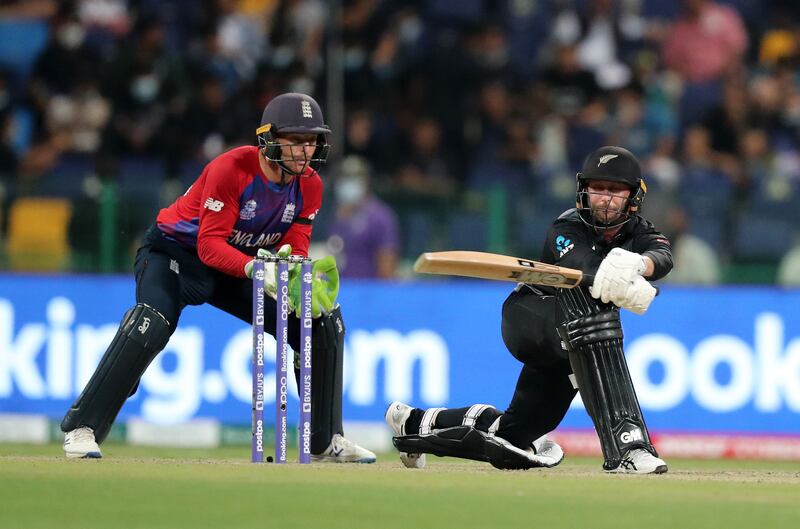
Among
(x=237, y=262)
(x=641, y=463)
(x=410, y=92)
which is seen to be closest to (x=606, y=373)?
(x=641, y=463)

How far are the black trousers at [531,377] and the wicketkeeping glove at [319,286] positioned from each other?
0.88 meters

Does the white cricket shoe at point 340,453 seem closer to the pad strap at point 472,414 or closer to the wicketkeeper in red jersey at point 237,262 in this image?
the wicketkeeper in red jersey at point 237,262

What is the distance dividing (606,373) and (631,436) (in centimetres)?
31

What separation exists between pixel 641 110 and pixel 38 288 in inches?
226

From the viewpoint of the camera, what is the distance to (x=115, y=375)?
7898 millimetres

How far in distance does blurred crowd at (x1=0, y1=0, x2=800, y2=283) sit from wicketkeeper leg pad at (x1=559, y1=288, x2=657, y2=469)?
17.5 feet

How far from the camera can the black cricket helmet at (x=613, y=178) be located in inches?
303

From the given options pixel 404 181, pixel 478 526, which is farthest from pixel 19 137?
pixel 478 526

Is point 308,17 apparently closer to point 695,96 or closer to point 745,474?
point 695,96

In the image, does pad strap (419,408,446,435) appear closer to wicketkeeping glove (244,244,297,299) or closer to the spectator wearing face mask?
wicketkeeping glove (244,244,297,299)

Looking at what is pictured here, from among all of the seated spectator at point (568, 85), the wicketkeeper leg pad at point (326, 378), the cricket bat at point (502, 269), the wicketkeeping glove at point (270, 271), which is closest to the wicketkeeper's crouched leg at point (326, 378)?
the wicketkeeper leg pad at point (326, 378)

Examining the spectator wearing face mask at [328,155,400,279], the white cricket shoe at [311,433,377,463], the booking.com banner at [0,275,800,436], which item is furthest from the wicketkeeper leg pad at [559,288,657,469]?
the spectator wearing face mask at [328,155,400,279]

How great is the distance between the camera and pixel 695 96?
15273 mm

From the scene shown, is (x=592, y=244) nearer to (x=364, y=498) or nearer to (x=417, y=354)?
(x=364, y=498)
